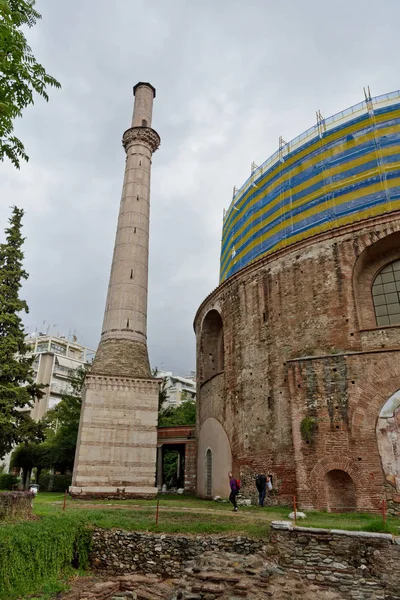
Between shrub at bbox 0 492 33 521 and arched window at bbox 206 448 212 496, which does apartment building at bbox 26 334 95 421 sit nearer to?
arched window at bbox 206 448 212 496

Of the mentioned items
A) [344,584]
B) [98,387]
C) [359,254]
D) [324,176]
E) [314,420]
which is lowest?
[344,584]

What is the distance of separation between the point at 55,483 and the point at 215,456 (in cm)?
1328

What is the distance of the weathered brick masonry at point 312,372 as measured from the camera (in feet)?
41.6

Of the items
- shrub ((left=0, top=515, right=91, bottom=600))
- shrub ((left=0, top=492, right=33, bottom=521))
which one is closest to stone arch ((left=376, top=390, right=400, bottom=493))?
shrub ((left=0, top=515, right=91, bottom=600))

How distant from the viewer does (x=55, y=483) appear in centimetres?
2645

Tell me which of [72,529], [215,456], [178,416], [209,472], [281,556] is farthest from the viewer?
[178,416]

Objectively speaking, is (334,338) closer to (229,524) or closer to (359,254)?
(359,254)

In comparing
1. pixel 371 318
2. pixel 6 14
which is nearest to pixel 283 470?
pixel 371 318

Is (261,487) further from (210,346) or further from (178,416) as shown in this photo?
(178,416)

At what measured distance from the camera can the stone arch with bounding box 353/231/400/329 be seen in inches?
578

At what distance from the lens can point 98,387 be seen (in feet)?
62.7

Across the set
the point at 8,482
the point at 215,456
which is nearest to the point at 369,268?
the point at 215,456

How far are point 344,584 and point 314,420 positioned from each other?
18.3 ft

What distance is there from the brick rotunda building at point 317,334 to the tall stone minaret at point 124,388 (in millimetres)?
2981
